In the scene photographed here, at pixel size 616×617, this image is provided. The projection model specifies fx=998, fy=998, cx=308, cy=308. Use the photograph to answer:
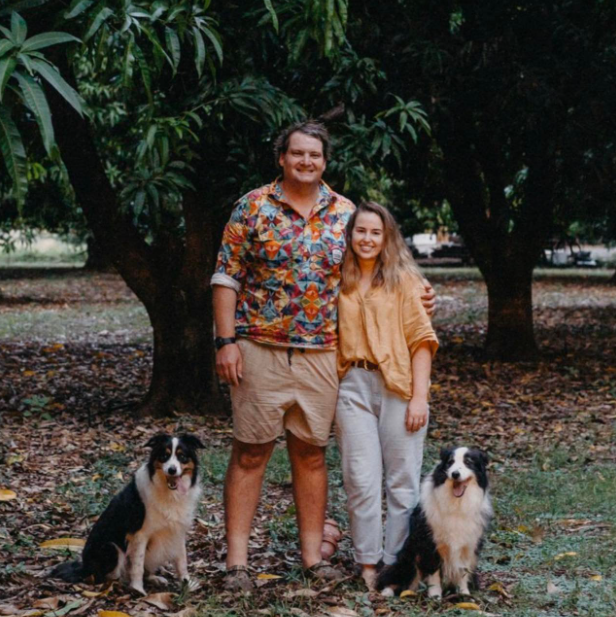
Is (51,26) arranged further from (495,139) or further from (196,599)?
(495,139)

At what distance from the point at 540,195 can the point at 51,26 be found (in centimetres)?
1005

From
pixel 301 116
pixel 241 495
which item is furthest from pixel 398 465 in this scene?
pixel 301 116

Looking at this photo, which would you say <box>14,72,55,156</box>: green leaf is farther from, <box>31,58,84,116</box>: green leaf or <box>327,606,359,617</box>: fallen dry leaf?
<box>327,606,359,617</box>: fallen dry leaf

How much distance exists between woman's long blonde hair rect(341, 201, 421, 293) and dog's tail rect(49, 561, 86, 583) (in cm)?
198

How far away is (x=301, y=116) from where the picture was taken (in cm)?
789

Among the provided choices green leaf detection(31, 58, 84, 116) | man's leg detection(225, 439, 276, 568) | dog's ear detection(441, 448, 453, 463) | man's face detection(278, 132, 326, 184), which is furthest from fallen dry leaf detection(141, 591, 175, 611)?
green leaf detection(31, 58, 84, 116)

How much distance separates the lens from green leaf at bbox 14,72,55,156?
3.13m

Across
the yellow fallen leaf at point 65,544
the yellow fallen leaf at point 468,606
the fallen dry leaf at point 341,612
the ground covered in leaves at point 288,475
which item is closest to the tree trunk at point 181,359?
the ground covered in leaves at point 288,475

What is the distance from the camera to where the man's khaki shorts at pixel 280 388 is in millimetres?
4957

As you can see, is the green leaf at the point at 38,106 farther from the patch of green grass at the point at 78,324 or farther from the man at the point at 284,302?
the patch of green grass at the point at 78,324

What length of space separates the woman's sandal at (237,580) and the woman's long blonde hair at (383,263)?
1.52 meters

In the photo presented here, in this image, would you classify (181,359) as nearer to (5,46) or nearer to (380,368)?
(380,368)

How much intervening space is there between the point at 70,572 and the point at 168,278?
4948mm

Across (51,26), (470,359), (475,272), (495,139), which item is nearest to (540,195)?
(495,139)
